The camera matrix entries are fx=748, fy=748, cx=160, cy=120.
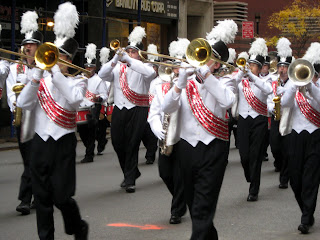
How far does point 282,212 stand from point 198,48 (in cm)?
371

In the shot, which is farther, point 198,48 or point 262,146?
point 262,146

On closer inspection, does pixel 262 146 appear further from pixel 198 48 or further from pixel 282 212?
pixel 198 48

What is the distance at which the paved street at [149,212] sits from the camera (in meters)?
7.97

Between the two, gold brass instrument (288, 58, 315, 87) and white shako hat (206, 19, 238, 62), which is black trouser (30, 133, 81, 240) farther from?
gold brass instrument (288, 58, 315, 87)

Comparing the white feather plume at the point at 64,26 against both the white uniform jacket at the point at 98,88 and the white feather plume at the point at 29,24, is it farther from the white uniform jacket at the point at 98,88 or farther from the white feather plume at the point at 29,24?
the white uniform jacket at the point at 98,88

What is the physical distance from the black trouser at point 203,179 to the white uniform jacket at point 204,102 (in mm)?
69

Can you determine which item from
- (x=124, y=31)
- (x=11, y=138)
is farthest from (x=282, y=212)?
(x=124, y=31)

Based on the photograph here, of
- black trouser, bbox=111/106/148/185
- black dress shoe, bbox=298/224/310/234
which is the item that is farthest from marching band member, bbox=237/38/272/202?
black dress shoe, bbox=298/224/310/234

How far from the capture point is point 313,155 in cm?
822

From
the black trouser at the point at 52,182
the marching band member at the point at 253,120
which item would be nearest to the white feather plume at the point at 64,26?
the black trouser at the point at 52,182

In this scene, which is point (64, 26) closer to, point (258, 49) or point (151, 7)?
point (258, 49)

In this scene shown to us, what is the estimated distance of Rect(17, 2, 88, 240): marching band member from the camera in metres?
6.71

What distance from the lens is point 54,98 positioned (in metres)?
6.95

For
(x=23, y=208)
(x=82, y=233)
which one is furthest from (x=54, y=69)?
(x=23, y=208)
